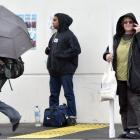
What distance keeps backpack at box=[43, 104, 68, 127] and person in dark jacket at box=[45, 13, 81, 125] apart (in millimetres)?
160

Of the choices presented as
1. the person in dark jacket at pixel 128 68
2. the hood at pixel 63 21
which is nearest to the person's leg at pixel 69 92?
the hood at pixel 63 21

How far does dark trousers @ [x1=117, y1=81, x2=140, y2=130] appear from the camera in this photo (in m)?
8.98

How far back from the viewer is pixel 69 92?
458 inches

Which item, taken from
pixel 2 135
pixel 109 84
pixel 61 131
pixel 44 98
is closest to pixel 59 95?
pixel 44 98

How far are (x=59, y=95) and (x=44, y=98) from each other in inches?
14.6

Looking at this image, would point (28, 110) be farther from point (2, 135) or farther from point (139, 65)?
point (139, 65)

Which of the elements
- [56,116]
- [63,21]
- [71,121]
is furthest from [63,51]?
[71,121]

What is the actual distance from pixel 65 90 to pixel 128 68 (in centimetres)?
289

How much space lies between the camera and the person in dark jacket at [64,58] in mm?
11508

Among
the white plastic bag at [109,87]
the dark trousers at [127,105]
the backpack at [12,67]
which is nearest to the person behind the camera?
the white plastic bag at [109,87]

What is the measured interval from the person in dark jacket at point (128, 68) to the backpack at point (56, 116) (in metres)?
2.40

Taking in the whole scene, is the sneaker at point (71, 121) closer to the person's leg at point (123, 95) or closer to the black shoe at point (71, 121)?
the black shoe at point (71, 121)

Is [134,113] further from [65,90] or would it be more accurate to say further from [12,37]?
[65,90]

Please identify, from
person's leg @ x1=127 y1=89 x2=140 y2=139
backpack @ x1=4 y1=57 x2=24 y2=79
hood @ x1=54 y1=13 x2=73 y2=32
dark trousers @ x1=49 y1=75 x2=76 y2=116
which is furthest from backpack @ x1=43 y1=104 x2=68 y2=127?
person's leg @ x1=127 y1=89 x2=140 y2=139
